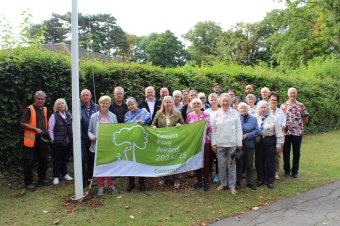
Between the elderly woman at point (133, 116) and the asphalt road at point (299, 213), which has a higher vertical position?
the elderly woman at point (133, 116)

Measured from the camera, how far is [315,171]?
30.3 feet

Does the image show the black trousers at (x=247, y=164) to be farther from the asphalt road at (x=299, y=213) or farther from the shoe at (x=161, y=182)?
the shoe at (x=161, y=182)

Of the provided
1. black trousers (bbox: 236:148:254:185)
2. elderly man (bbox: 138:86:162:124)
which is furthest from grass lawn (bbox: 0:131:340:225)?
elderly man (bbox: 138:86:162:124)

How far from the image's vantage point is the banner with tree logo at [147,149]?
6.91 m

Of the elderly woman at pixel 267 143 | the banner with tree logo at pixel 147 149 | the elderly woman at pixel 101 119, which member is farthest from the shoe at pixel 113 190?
the elderly woman at pixel 267 143

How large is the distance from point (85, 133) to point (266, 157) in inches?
161

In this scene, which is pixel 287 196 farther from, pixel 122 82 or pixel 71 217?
pixel 122 82

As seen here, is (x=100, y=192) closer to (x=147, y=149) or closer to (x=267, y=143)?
(x=147, y=149)

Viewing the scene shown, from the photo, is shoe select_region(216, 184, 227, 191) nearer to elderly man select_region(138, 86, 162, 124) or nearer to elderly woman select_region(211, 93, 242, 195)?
elderly woman select_region(211, 93, 242, 195)

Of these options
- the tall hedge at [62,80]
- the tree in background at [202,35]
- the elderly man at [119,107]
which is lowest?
the elderly man at [119,107]

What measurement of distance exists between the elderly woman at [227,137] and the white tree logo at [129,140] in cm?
148

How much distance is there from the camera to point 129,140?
23.3ft

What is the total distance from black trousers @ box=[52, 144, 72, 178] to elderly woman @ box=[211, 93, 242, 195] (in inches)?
137

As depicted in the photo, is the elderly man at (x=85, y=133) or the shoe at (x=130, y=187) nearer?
the shoe at (x=130, y=187)
